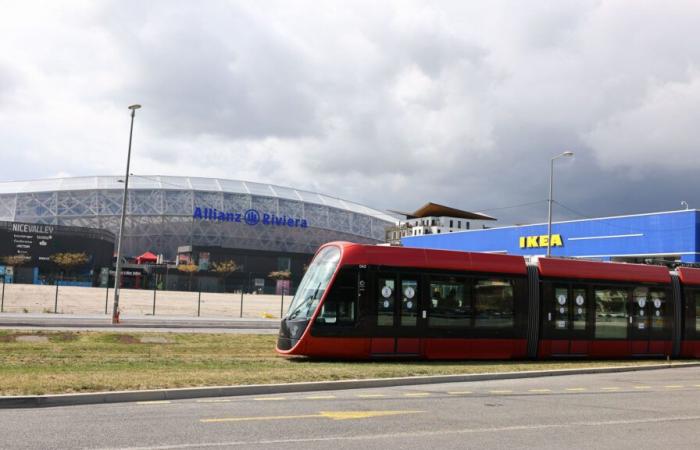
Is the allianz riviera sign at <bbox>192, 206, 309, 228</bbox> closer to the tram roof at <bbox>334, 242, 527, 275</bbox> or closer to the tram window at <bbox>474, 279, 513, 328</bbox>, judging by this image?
the tram roof at <bbox>334, 242, 527, 275</bbox>

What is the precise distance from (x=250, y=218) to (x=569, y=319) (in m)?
117

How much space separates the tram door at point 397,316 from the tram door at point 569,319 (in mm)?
4643

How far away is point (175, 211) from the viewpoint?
132m

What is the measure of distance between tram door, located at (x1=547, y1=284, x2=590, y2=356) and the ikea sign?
117 feet

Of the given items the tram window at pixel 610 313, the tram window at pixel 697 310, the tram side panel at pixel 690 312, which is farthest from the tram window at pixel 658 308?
the tram window at pixel 697 310

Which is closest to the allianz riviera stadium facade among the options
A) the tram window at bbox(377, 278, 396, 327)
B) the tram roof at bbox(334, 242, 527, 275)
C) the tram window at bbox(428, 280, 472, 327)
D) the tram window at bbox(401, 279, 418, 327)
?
the tram roof at bbox(334, 242, 527, 275)

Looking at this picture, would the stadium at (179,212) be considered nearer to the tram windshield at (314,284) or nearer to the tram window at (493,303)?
the tram window at (493,303)

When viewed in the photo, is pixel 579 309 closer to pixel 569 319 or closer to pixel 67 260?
pixel 569 319

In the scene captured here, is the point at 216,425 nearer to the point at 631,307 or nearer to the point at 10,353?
the point at 10,353

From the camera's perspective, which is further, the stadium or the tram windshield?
the stadium

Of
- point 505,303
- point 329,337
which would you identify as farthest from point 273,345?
point 505,303

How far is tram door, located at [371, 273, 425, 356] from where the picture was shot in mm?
17656

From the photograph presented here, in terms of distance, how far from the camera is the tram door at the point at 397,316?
57.9 feet

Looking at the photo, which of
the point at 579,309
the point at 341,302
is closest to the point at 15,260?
the point at 341,302
